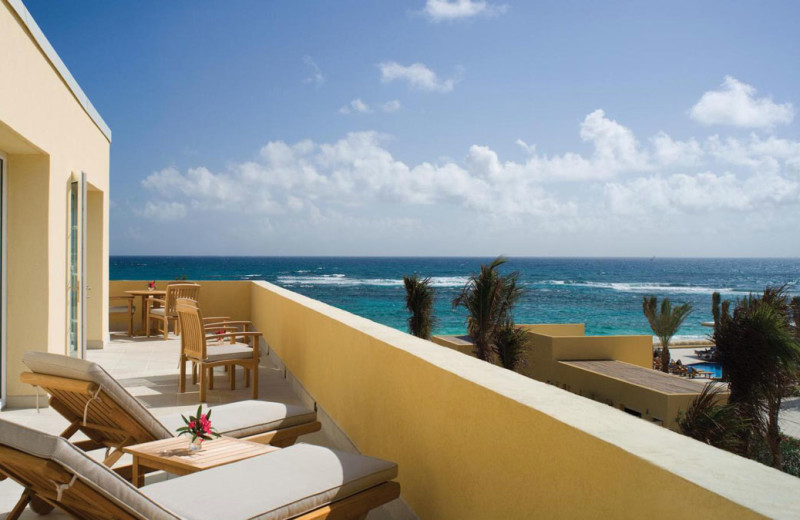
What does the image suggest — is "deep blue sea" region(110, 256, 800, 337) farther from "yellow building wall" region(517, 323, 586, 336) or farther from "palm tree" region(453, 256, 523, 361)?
"palm tree" region(453, 256, 523, 361)

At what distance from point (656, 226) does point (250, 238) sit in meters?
55.2

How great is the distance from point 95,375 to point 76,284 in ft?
13.8

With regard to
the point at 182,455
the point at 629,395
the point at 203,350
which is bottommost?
the point at 629,395

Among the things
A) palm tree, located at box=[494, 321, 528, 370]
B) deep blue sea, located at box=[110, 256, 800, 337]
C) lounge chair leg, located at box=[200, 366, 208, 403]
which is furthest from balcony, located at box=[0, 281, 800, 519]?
deep blue sea, located at box=[110, 256, 800, 337]

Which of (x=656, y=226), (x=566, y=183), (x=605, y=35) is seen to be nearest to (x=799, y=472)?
(x=605, y=35)

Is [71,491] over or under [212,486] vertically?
over

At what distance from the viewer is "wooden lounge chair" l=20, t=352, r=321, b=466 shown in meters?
3.19

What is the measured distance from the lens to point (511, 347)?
736 inches

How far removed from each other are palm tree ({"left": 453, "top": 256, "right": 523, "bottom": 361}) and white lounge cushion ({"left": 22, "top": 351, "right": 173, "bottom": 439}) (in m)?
15.5

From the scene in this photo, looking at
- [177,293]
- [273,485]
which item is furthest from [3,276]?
[273,485]

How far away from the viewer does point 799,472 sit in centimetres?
1284

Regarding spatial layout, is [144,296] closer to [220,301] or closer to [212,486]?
[220,301]

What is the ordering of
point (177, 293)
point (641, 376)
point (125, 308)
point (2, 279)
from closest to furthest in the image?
1. point (2, 279)
2. point (177, 293)
3. point (125, 308)
4. point (641, 376)

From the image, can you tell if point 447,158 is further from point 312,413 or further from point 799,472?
point 312,413
